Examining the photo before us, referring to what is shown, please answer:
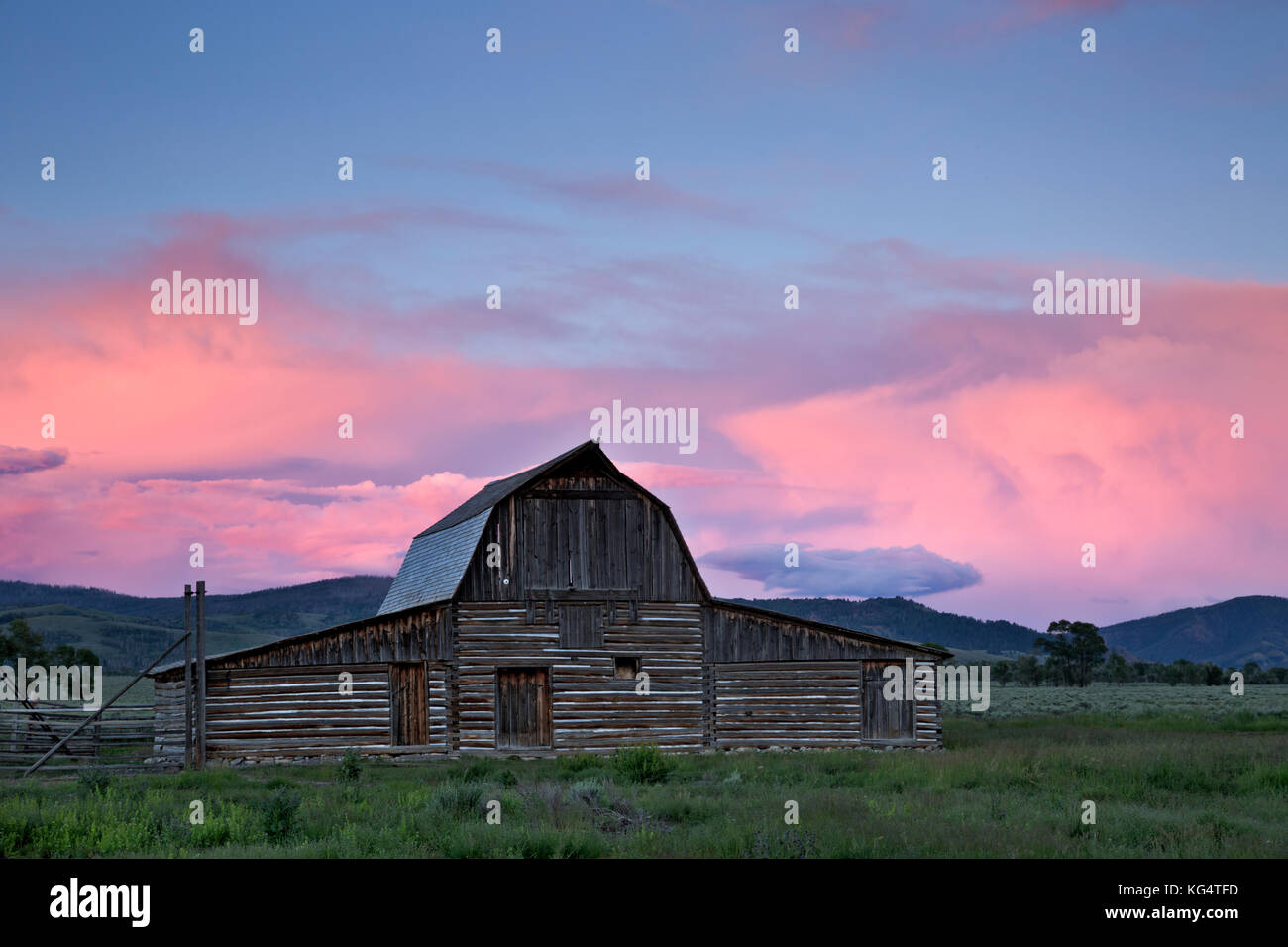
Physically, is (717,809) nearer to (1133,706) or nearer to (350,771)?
(350,771)

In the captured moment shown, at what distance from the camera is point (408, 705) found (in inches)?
1174

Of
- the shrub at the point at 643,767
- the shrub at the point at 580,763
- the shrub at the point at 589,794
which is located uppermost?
the shrub at the point at 589,794

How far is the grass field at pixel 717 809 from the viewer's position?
40.7ft

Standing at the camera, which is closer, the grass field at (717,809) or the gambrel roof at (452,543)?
the grass field at (717,809)

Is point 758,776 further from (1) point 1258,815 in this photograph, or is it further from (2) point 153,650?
(2) point 153,650

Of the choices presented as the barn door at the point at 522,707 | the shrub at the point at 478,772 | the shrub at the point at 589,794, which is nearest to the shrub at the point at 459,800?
the shrub at the point at 589,794

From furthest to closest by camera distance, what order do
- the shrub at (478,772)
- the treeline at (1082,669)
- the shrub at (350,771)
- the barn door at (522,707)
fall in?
1. the treeline at (1082,669)
2. the barn door at (522,707)
3. the shrub at (350,771)
4. the shrub at (478,772)

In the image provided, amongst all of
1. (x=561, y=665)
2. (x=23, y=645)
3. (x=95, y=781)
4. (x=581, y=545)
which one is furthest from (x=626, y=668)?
(x=23, y=645)

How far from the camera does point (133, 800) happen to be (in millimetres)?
17359

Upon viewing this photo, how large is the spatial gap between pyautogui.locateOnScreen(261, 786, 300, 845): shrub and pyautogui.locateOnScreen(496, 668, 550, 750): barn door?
15.7m

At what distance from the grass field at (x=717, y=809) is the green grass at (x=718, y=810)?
1.6 inches

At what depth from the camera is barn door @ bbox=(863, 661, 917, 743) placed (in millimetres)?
32281

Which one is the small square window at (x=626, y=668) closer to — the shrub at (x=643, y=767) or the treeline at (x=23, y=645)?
the shrub at (x=643, y=767)
